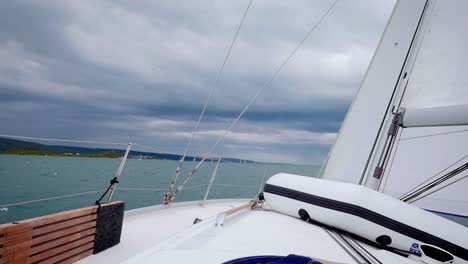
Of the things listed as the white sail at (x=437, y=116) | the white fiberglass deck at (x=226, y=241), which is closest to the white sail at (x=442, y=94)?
→ the white sail at (x=437, y=116)

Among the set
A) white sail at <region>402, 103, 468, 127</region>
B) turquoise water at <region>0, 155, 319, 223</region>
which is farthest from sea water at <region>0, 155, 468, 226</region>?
white sail at <region>402, 103, 468, 127</region>

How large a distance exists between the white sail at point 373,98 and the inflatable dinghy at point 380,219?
1124mm

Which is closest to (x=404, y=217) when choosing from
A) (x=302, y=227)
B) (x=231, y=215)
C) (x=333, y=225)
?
(x=333, y=225)

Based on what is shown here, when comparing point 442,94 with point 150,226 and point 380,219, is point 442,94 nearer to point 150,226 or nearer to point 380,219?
point 380,219

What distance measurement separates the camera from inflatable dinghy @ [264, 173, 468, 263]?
→ 2.02 metres

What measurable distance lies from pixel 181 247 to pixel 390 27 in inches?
150

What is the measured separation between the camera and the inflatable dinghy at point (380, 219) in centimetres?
202

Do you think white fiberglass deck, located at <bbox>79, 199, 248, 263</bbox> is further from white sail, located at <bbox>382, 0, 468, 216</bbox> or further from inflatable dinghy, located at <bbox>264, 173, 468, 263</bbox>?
white sail, located at <bbox>382, 0, 468, 216</bbox>

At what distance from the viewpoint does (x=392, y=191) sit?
4910 mm

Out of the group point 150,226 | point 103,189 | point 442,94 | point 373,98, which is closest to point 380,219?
point 442,94

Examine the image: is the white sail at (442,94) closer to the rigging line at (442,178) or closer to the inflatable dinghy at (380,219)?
the rigging line at (442,178)

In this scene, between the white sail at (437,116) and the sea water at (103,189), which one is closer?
the white sail at (437,116)

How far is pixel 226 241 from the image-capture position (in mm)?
1700

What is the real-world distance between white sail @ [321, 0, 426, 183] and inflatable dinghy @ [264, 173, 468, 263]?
112 cm
